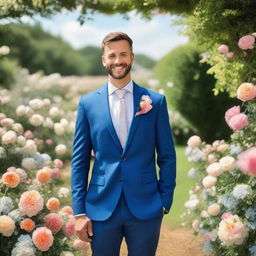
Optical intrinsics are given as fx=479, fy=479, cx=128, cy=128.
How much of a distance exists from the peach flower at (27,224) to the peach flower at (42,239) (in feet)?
0.29

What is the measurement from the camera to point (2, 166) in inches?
212

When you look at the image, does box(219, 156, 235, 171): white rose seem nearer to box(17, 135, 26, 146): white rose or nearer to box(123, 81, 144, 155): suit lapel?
box(123, 81, 144, 155): suit lapel

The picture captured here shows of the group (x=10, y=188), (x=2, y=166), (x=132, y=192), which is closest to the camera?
(x=132, y=192)

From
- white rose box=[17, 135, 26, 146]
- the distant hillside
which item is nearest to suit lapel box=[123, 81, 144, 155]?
white rose box=[17, 135, 26, 146]

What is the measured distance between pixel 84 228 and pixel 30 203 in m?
1.01

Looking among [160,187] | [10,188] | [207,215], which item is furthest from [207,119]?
[160,187]

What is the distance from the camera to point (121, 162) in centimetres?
283

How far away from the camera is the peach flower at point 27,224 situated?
3.69 metres

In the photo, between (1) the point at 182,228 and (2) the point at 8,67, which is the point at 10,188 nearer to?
(1) the point at 182,228

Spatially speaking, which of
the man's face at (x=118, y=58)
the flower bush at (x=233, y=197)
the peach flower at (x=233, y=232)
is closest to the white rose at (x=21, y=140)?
the flower bush at (x=233, y=197)

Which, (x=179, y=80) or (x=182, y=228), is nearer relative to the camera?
(x=182, y=228)

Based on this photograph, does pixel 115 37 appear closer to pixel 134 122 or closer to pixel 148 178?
pixel 134 122

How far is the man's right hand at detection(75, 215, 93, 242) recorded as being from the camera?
283cm

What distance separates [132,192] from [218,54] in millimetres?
3050
